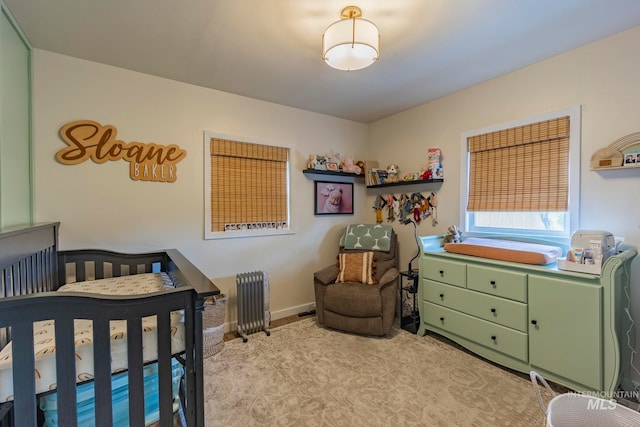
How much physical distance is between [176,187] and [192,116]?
0.71 metres

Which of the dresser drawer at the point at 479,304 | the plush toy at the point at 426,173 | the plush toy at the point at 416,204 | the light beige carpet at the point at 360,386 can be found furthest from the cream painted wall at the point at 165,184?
the dresser drawer at the point at 479,304

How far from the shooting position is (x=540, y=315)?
1.99m

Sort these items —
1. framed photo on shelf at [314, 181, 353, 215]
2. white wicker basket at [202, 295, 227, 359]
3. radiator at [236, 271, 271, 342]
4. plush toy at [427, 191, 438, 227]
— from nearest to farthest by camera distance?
1. white wicker basket at [202, 295, 227, 359]
2. radiator at [236, 271, 271, 342]
3. plush toy at [427, 191, 438, 227]
4. framed photo on shelf at [314, 181, 353, 215]

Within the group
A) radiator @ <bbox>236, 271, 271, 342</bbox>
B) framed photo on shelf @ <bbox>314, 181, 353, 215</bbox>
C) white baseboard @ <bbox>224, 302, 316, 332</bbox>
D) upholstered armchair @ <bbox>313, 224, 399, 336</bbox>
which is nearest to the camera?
upholstered armchair @ <bbox>313, 224, 399, 336</bbox>

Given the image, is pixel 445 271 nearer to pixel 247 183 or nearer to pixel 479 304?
pixel 479 304

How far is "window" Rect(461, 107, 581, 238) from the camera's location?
2.21m

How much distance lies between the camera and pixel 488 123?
268 cm

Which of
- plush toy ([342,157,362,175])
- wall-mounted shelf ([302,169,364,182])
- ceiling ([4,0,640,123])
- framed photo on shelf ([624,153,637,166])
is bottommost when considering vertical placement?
framed photo on shelf ([624,153,637,166])

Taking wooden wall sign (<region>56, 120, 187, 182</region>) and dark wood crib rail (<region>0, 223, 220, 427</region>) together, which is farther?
wooden wall sign (<region>56, 120, 187, 182</region>)

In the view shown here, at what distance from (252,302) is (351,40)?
245 cm

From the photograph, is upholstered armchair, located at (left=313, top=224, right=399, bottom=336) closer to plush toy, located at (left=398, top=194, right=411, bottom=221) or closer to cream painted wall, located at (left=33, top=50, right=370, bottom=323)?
plush toy, located at (left=398, top=194, right=411, bottom=221)

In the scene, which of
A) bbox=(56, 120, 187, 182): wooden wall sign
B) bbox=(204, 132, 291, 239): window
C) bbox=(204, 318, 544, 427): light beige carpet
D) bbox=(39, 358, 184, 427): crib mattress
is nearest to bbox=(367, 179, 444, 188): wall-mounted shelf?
bbox=(204, 132, 291, 239): window

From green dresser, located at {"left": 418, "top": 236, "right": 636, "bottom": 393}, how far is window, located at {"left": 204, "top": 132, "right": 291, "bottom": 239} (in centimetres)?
179

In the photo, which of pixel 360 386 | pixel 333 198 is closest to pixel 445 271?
pixel 360 386
